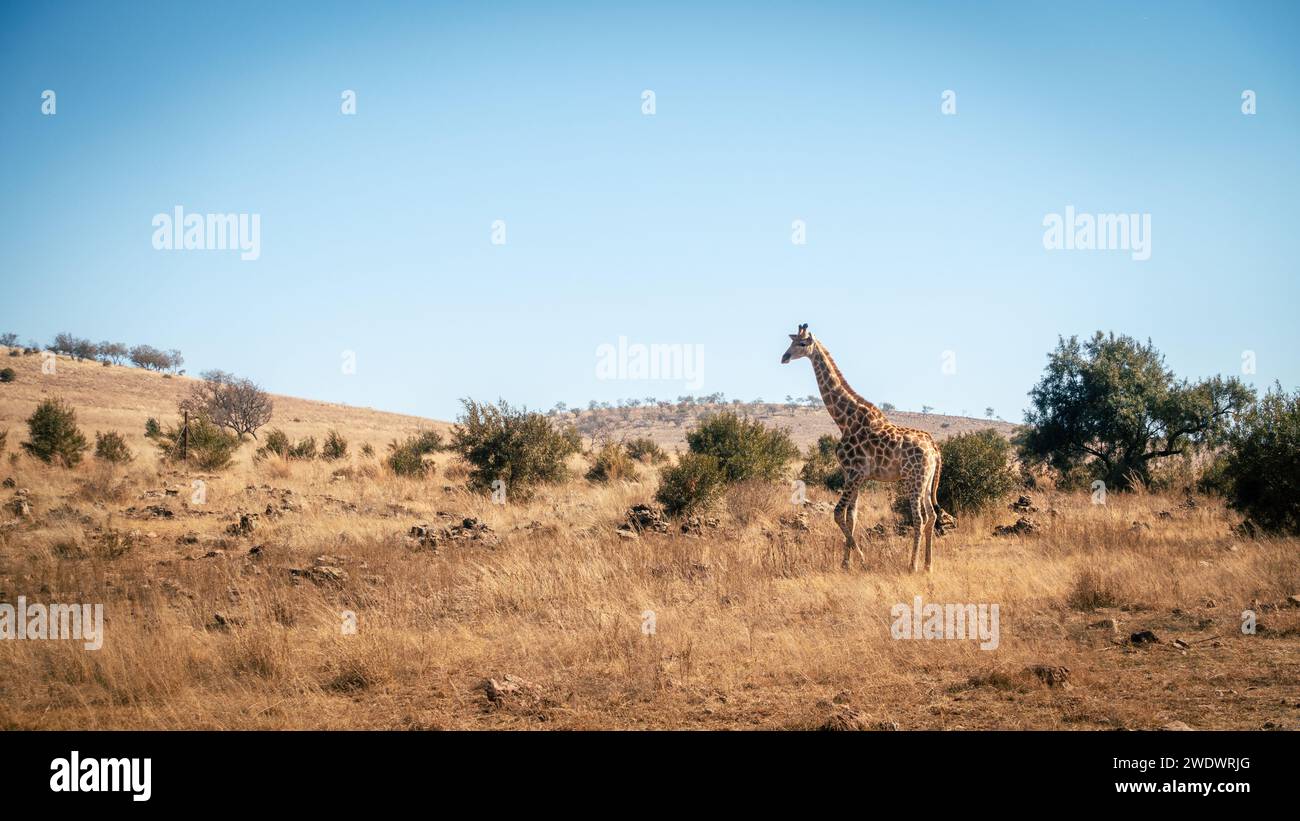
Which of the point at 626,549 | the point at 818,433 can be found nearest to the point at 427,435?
the point at 626,549

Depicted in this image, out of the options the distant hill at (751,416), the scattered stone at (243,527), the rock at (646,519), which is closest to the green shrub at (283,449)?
the scattered stone at (243,527)

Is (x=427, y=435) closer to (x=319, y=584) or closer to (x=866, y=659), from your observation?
(x=319, y=584)

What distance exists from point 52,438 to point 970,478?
91.4 feet

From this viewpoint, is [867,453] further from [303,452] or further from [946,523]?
[303,452]

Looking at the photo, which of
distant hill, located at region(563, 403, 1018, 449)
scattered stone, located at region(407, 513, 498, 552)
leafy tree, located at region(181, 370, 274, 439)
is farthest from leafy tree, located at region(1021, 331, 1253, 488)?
leafy tree, located at region(181, 370, 274, 439)

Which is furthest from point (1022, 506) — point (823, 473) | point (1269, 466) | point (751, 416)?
point (751, 416)

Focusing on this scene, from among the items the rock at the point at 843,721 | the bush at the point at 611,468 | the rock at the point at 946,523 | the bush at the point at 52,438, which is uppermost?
the bush at the point at 52,438

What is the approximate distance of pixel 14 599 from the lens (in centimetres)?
1020

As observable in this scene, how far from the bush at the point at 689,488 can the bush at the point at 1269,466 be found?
976cm

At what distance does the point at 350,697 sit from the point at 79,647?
3.09 metres

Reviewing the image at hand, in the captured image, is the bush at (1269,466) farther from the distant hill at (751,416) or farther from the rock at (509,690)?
the distant hill at (751,416)

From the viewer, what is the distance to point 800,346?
550 inches

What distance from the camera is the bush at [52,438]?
25562mm
